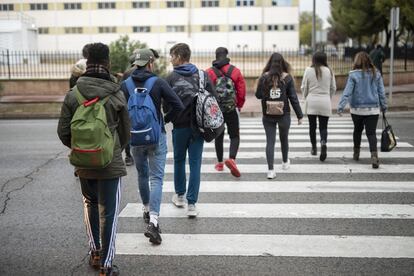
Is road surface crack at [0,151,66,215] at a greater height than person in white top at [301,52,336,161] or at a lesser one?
lesser

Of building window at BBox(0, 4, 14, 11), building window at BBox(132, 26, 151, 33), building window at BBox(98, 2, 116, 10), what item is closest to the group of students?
building window at BBox(132, 26, 151, 33)

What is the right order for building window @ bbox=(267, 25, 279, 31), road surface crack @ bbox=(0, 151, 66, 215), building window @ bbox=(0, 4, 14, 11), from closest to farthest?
1. road surface crack @ bbox=(0, 151, 66, 215)
2. building window @ bbox=(267, 25, 279, 31)
3. building window @ bbox=(0, 4, 14, 11)

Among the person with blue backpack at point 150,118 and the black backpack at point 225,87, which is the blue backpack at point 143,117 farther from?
the black backpack at point 225,87

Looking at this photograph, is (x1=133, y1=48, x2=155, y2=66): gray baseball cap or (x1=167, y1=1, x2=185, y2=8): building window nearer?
(x1=133, y1=48, x2=155, y2=66): gray baseball cap

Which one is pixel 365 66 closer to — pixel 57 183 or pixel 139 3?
pixel 57 183

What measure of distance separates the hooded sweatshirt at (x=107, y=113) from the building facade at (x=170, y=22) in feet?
197

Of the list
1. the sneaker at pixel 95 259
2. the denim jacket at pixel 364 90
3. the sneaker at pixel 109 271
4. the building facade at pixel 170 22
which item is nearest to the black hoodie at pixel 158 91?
the sneaker at pixel 95 259

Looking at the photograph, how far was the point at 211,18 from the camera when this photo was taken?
64500 millimetres

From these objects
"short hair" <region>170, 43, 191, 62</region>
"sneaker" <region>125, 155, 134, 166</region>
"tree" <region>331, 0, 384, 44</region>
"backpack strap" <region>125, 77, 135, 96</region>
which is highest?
"tree" <region>331, 0, 384, 44</region>

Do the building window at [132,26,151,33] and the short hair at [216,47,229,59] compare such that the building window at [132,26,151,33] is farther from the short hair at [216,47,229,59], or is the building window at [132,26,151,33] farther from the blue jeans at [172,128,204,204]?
the blue jeans at [172,128,204,204]

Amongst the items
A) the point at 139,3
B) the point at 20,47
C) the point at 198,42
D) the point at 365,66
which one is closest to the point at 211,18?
the point at 198,42

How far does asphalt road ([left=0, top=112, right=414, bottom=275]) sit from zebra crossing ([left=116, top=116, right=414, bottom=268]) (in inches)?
0.8

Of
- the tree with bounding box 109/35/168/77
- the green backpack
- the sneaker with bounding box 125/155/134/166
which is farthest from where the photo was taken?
the tree with bounding box 109/35/168/77

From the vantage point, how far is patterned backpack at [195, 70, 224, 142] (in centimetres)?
590
